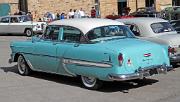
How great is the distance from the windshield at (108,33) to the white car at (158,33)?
1.69 m

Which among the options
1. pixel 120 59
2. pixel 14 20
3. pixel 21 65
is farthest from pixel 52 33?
pixel 14 20

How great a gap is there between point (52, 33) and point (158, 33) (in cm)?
348

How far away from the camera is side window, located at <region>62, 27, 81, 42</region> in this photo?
10.9 meters

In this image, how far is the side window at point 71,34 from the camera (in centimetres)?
1092

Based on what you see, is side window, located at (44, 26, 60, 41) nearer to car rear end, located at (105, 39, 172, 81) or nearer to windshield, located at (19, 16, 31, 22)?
car rear end, located at (105, 39, 172, 81)

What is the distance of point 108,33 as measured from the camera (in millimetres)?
11086

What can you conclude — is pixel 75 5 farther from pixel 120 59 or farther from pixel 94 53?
pixel 120 59

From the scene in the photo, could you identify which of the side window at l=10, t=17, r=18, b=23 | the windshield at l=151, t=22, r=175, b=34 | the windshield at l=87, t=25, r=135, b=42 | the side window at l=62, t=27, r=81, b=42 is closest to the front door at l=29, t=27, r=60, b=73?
the side window at l=62, t=27, r=81, b=42

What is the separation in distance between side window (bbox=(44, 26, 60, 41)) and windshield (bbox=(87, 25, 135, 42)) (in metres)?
1.11

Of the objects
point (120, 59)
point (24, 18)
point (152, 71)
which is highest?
point (24, 18)

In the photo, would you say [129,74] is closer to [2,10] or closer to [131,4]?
[2,10]

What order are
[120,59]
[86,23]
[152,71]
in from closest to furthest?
1. [120,59]
2. [152,71]
3. [86,23]

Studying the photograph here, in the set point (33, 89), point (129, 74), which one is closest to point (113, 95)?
point (129, 74)

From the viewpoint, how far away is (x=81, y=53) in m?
10.4
